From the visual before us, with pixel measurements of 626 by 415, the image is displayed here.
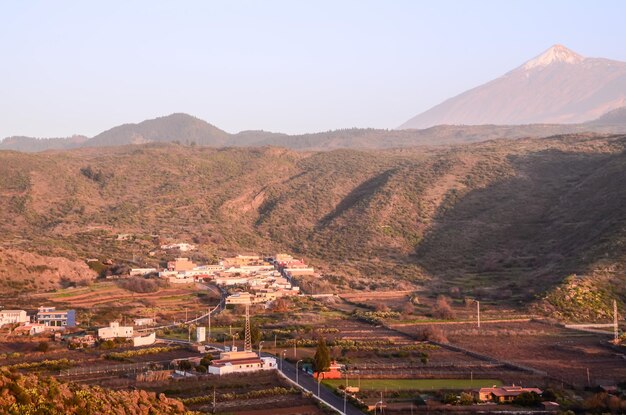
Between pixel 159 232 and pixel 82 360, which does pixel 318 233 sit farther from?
pixel 82 360

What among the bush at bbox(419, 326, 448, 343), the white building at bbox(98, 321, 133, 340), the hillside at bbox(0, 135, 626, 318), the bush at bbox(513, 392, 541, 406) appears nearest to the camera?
the bush at bbox(513, 392, 541, 406)

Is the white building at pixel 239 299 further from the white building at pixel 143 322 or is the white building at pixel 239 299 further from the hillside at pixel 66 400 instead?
the hillside at pixel 66 400

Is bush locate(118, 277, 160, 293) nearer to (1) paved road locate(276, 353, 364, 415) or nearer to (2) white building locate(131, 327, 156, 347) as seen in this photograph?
(2) white building locate(131, 327, 156, 347)

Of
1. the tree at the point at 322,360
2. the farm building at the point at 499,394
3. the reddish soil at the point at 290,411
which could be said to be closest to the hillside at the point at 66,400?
the reddish soil at the point at 290,411

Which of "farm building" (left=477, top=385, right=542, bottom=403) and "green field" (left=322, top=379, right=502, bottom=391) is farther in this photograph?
"green field" (left=322, top=379, right=502, bottom=391)

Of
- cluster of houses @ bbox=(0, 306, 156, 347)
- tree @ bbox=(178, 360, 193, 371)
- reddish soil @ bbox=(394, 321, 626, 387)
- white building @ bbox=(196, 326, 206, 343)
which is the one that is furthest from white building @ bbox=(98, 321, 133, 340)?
reddish soil @ bbox=(394, 321, 626, 387)

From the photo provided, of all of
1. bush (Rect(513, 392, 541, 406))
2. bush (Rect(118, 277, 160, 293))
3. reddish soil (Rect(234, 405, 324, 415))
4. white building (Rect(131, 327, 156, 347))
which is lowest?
bush (Rect(513, 392, 541, 406))

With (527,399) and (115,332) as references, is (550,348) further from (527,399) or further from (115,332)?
(115,332)

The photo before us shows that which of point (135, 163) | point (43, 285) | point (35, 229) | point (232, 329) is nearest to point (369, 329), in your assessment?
point (232, 329)
